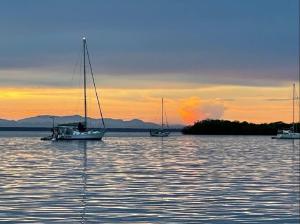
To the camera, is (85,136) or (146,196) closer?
(146,196)

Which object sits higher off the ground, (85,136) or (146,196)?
(85,136)

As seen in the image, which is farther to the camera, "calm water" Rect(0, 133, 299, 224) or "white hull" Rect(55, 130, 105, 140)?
"white hull" Rect(55, 130, 105, 140)

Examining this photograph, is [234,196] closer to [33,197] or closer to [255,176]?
[33,197]

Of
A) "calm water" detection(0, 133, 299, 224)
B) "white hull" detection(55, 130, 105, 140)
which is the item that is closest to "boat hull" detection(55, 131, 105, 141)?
"white hull" detection(55, 130, 105, 140)

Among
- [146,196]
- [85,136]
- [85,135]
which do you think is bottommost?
[146,196]

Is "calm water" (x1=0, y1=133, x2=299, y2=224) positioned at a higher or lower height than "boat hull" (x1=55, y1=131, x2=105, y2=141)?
lower

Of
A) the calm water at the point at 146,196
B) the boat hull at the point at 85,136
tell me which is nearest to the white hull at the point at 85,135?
the boat hull at the point at 85,136

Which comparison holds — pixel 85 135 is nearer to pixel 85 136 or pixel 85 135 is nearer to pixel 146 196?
pixel 85 136

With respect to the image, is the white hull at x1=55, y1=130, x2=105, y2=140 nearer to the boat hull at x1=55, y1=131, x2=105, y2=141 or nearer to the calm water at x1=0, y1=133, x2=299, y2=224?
the boat hull at x1=55, y1=131, x2=105, y2=141

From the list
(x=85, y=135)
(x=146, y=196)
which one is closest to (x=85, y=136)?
(x=85, y=135)

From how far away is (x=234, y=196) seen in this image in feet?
74.3

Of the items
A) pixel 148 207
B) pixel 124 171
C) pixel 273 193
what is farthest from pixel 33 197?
pixel 124 171

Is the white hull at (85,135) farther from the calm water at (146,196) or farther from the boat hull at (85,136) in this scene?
the calm water at (146,196)

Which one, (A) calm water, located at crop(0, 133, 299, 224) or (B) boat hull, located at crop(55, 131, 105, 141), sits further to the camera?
(B) boat hull, located at crop(55, 131, 105, 141)
